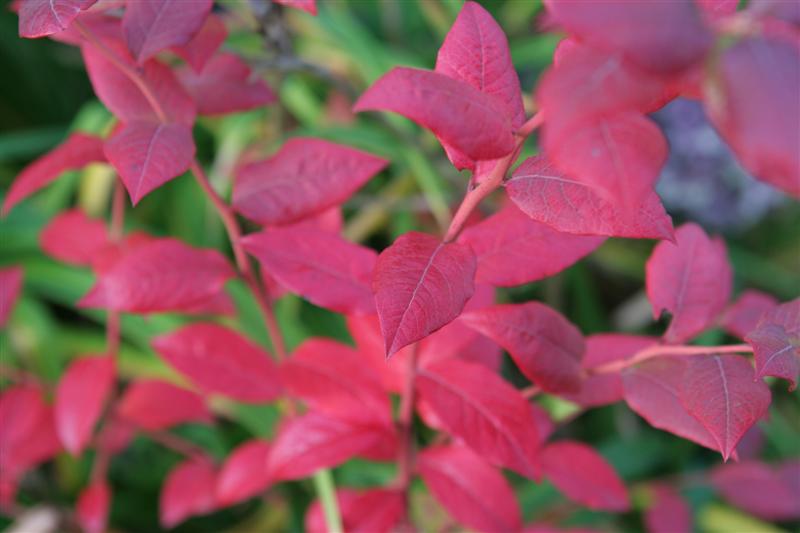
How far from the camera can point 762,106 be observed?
0.21m

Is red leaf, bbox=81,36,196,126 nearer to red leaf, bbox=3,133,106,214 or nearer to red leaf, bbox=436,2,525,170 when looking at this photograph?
red leaf, bbox=3,133,106,214

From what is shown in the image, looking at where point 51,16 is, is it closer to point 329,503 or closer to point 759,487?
point 329,503

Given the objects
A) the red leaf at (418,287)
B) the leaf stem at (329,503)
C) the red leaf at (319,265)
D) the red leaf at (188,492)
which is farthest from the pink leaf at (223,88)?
the red leaf at (188,492)

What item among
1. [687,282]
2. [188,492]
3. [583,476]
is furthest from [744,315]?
[188,492]

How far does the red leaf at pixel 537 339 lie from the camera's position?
0.41 meters

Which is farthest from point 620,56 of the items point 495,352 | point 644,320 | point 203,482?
point 644,320

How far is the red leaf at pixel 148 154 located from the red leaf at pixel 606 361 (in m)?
0.30

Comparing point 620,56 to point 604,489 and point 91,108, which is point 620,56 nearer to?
point 604,489

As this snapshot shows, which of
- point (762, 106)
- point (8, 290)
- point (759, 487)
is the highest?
point (762, 106)

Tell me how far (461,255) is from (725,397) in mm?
150

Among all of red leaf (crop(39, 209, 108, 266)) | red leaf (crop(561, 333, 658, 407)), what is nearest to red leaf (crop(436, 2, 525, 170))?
red leaf (crop(561, 333, 658, 407))

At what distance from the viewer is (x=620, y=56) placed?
0.82 feet

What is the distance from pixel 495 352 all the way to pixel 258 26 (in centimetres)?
32

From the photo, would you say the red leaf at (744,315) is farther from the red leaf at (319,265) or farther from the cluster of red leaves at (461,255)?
the red leaf at (319,265)
